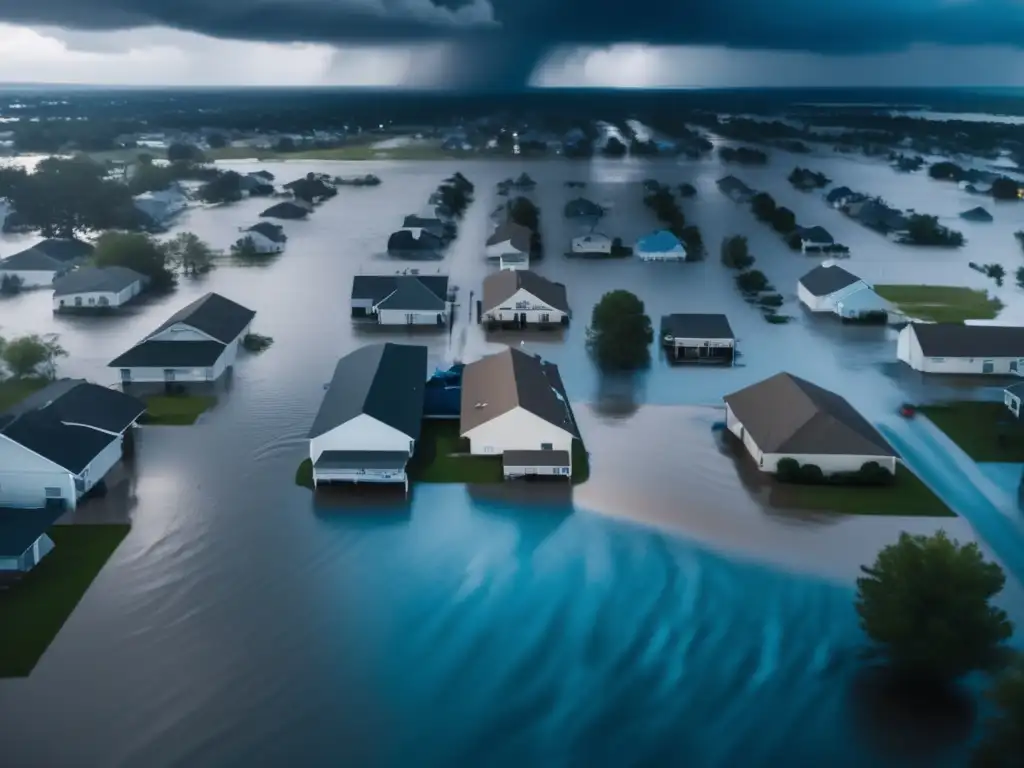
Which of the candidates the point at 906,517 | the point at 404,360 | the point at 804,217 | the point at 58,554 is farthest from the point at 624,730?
the point at 804,217

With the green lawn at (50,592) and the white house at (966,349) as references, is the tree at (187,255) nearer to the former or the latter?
the green lawn at (50,592)

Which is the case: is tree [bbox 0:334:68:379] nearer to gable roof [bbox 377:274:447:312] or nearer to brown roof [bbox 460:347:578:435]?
gable roof [bbox 377:274:447:312]

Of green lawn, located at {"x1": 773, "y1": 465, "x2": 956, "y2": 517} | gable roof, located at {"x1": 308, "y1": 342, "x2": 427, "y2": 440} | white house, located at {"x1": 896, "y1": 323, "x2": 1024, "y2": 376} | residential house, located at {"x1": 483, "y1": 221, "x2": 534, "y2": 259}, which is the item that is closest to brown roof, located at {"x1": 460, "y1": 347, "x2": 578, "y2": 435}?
gable roof, located at {"x1": 308, "y1": 342, "x2": 427, "y2": 440}

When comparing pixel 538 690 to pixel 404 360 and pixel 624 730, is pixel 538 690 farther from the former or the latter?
pixel 404 360

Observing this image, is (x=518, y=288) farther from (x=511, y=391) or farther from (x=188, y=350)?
(x=511, y=391)

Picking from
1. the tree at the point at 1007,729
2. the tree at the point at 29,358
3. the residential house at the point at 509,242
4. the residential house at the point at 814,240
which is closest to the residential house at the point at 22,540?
the tree at the point at 29,358

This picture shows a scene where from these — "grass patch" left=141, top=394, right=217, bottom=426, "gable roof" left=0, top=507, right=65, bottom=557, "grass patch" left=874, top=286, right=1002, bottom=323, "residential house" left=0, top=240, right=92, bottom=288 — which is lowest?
"residential house" left=0, top=240, right=92, bottom=288
